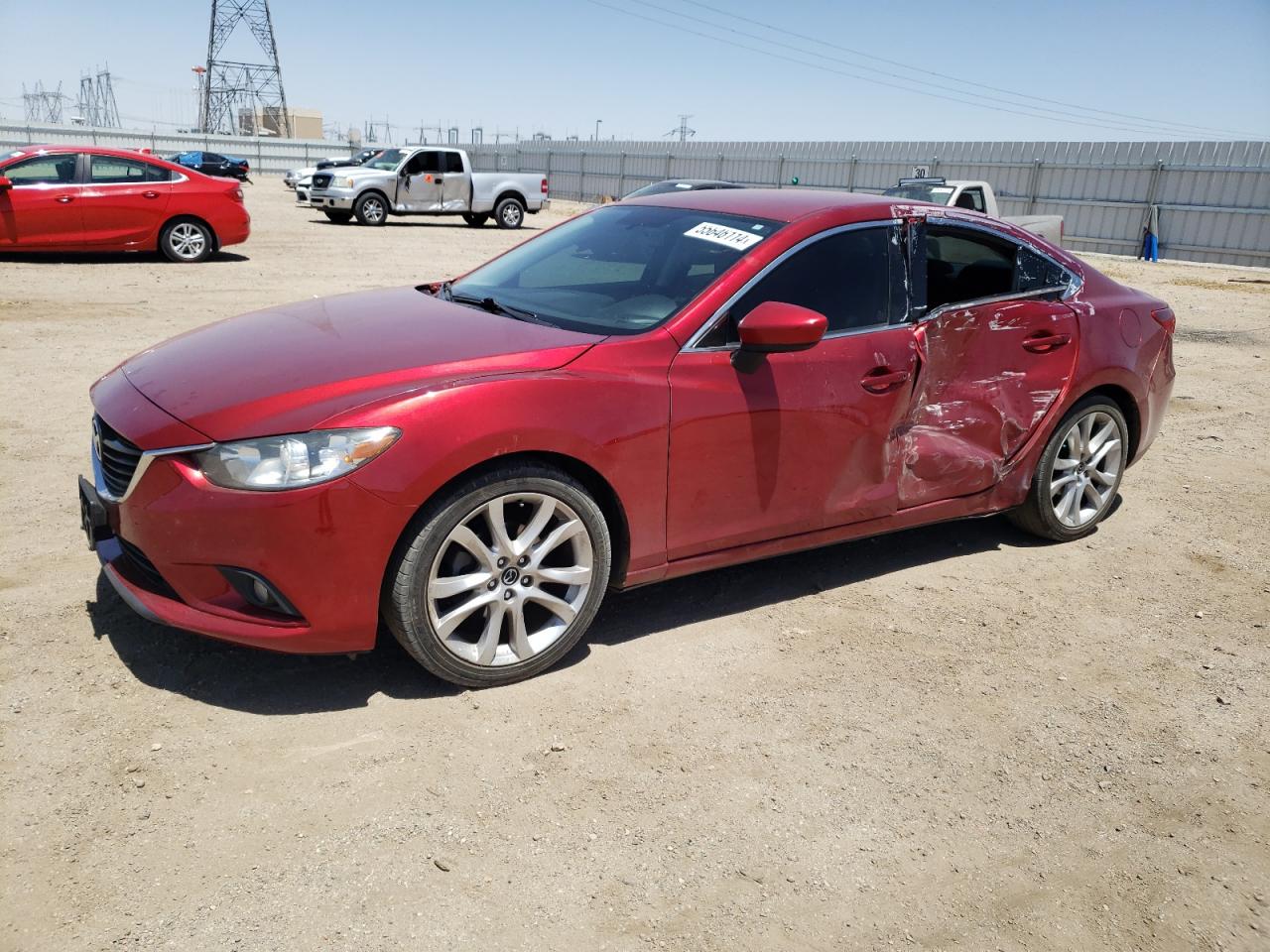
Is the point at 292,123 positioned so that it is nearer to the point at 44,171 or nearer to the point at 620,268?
the point at 44,171

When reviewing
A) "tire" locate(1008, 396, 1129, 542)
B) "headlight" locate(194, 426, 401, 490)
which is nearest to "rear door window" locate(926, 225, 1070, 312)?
"tire" locate(1008, 396, 1129, 542)

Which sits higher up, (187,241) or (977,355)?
(977,355)

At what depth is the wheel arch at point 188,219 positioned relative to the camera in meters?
13.7

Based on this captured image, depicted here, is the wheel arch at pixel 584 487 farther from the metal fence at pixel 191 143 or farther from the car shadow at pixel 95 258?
the metal fence at pixel 191 143

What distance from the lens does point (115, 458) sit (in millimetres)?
3227

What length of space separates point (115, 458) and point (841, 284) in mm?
2692

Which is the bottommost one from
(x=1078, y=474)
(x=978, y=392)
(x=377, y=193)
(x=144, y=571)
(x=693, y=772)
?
(x=693, y=772)

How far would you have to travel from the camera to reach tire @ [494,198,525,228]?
24891mm

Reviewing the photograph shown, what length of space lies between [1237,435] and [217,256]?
1313cm

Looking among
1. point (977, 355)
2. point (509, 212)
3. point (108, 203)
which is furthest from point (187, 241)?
point (977, 355)

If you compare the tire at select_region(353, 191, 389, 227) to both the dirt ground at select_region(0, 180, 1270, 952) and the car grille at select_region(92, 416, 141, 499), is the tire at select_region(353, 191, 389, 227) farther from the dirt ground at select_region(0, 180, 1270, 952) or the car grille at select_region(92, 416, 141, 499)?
the car grille at select_region(92, 416, 141, 499)

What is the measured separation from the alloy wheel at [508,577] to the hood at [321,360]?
48cm

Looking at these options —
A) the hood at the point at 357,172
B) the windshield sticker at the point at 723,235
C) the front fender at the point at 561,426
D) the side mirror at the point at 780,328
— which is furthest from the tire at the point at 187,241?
the side mirror at the point at 780,328

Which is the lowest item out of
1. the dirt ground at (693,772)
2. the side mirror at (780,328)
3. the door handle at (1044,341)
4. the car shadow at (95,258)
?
the dirt ground at (693,772)
